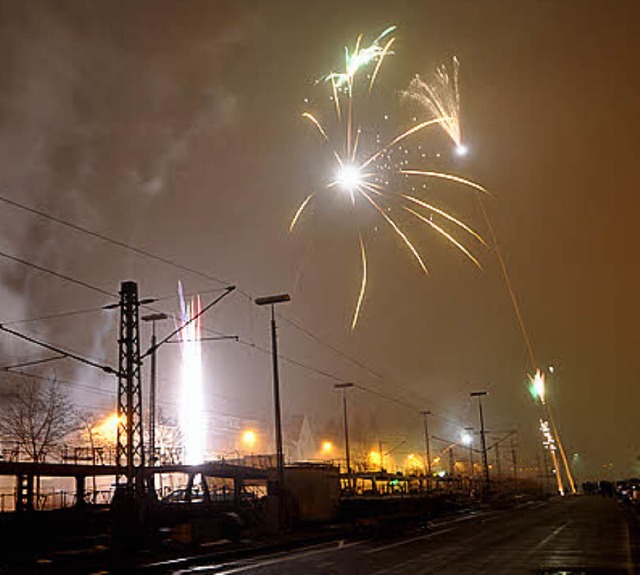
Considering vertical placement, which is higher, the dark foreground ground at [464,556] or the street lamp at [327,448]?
the street lamp at [327,448]

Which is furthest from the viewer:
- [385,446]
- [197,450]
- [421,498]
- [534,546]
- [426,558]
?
[385,446]

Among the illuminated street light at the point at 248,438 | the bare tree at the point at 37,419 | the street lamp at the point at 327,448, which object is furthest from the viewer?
the street lamp at the point at 327,448

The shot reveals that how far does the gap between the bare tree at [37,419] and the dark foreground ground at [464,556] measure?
40567mm

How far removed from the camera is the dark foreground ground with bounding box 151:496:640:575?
63.4 ft

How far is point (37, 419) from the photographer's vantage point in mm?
67875

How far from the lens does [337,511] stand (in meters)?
48.2

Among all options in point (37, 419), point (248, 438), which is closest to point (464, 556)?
point (37, 419)

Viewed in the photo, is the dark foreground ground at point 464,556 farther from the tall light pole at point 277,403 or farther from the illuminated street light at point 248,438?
the illuminated street light at point 248,438

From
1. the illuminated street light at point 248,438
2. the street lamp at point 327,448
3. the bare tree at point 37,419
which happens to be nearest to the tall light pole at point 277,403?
the bare tree at point 37,419

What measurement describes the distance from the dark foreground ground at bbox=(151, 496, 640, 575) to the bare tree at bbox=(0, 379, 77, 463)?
40.6 meters

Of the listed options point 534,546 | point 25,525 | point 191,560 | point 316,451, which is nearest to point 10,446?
point 25,525

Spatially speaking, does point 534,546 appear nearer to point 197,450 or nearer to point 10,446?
point 10,446

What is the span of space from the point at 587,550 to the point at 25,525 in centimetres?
2544

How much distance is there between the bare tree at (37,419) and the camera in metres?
64.2
